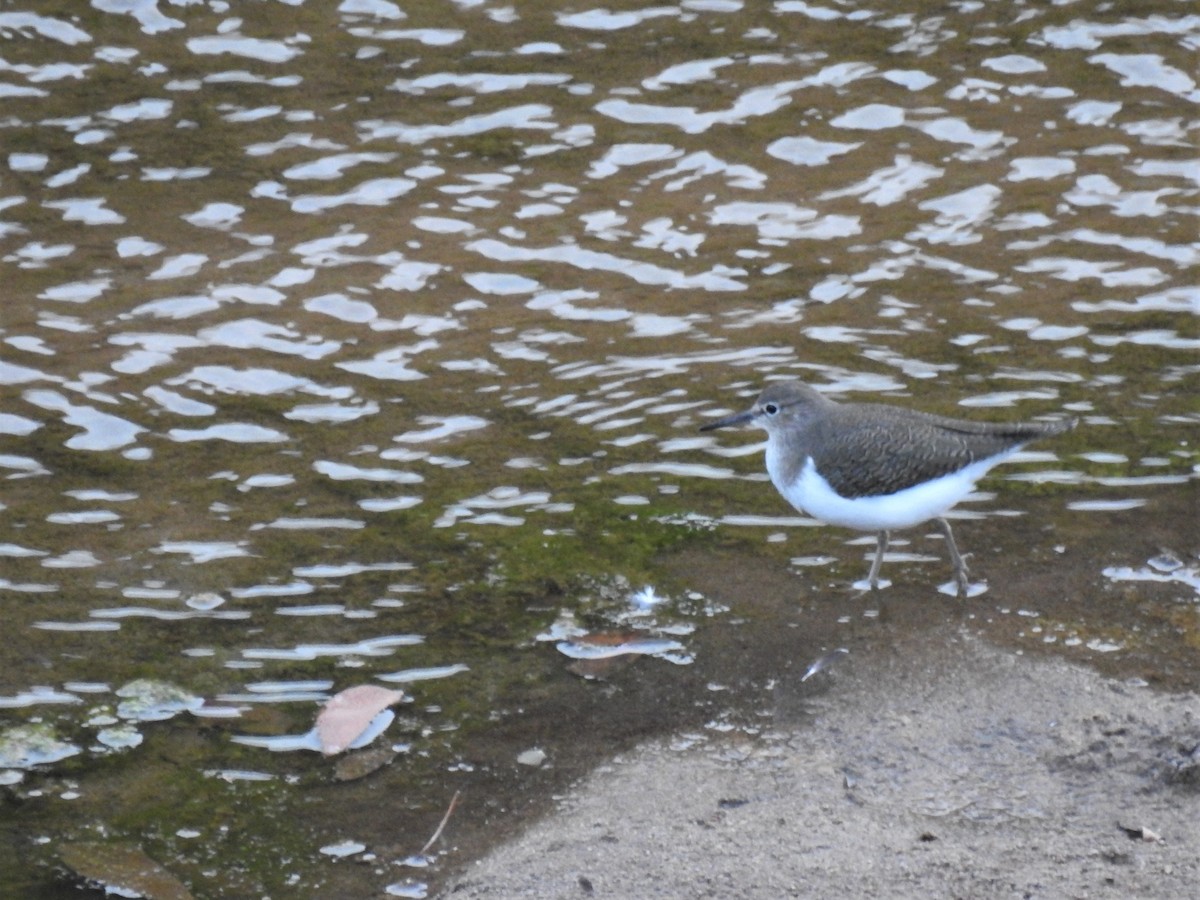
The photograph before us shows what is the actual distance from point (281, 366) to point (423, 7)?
4.43 m

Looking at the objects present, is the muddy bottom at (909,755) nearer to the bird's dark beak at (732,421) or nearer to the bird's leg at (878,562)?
the bird's leg at (878,562)

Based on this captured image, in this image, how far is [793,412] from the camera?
23.5 feet

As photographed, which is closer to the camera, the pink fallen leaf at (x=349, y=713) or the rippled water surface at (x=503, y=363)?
the pink fallen leaf at (x=349, y=713)

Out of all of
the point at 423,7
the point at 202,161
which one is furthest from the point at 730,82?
the point at 202,161

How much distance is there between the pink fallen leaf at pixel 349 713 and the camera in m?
5.78

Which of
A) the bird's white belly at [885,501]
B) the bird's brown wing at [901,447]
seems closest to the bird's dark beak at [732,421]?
the bird's brown wing at [901,447]

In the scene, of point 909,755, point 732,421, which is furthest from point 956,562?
point 909,755

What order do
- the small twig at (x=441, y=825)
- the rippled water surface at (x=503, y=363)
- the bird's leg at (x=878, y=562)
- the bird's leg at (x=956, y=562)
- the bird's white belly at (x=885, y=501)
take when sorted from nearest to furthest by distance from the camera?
the small twig at (x=441, y=825) < the rippled water surface at (x=503, y=363) < the bird's white belly at (x=885, y=501) < the bird's leg at (x=956, y=562) < the bird's leg at (x=878, y=562)

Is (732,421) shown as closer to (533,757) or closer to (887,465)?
(887,465)

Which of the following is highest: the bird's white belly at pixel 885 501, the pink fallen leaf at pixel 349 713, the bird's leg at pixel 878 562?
the bird's white belly at pixel 885 501

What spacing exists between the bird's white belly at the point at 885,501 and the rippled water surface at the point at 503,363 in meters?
0.33

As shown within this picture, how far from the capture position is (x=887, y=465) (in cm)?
662

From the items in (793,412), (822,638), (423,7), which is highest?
(423,7)

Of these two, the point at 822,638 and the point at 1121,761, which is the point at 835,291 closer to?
the point at 822,638
